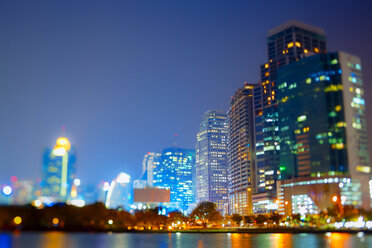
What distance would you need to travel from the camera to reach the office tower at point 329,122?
6801 inches

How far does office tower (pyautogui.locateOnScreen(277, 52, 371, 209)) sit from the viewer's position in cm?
17275

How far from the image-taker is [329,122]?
178 meters

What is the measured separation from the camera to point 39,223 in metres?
151

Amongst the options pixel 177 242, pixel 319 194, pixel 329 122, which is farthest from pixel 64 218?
pixel 329 122

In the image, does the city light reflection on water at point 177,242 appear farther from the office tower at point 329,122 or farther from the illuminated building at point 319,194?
the office tower at point 329,122

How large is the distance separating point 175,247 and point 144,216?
106 meters

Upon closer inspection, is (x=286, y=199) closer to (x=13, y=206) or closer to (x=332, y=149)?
(x=332, y=149)

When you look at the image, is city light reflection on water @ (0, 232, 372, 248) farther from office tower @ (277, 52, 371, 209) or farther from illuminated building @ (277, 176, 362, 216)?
office tower @ (277, 52, 371, 209)

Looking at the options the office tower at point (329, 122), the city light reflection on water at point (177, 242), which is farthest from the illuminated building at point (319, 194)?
the city light reflection on water at point (177, 242)

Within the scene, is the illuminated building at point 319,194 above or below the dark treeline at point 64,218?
above

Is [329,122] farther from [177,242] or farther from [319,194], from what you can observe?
[177,242]

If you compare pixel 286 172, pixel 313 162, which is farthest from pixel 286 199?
pixel 313 162

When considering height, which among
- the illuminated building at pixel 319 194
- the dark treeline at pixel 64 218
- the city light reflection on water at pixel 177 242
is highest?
the illuminated building at pixel 319 194

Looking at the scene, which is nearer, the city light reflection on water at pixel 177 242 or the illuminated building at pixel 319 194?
the city light reflection on water at pixel 177 242
